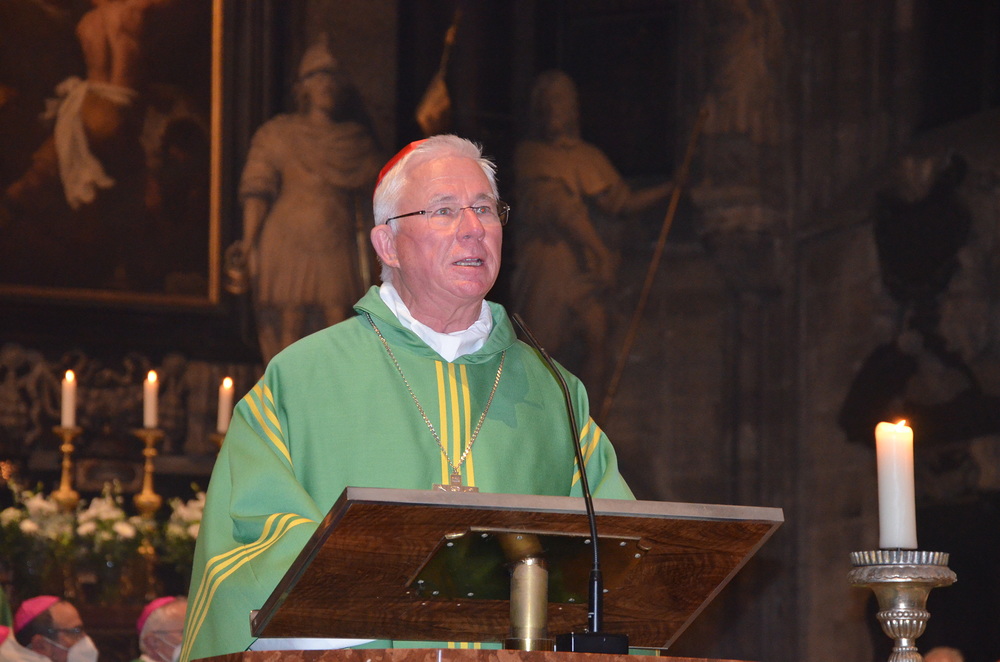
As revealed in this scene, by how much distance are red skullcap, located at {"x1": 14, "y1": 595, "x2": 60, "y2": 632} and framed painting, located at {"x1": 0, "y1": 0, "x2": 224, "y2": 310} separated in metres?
3.14

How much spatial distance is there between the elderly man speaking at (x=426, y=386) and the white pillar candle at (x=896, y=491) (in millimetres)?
515

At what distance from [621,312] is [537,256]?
72 centimetres

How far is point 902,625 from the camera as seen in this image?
104 inches

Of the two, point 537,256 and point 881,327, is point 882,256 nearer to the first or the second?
point 881,327

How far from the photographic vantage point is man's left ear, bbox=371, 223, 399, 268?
10.7 ft

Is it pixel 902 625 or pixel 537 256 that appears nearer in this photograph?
pixel 902 625

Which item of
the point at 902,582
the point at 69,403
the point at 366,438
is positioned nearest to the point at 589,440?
the point at 366,438

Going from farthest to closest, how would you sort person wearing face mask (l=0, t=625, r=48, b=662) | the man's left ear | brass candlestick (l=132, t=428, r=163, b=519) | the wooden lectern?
brass candlestick (l=132, t=428, r=163, b=519)
person wearing face mask (l=0, t=625, r=48, b=662)
the man's left ear
the wooden lectern

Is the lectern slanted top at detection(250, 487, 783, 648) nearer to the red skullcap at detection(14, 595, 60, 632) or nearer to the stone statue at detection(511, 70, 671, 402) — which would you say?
the red skullcap at detection(14, 595, 60, 632)

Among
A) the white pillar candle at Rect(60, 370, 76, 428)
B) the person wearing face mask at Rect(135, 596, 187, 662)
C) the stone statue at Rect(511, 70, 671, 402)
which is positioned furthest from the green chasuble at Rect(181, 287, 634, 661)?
the stone statue at Rect(511, 70, 671, 402)

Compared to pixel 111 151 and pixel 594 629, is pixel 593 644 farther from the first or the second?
pixel 111 151

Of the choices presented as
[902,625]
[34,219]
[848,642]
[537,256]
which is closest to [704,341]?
[537,256]

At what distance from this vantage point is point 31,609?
605 centimetres

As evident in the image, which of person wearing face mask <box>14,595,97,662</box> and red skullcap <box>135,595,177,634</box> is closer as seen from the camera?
red skullcap <box>135,595,177,634</box>
